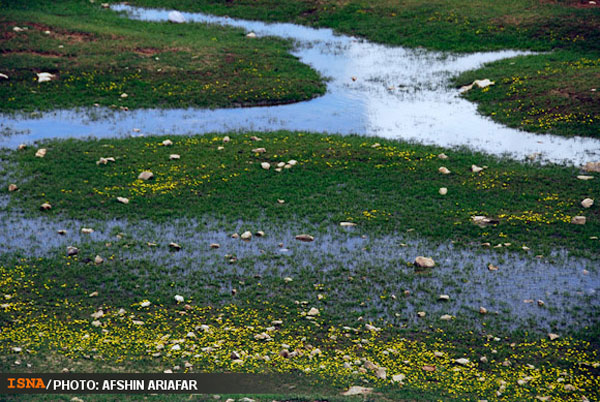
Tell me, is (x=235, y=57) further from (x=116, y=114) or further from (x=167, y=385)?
(x=167, y=385)

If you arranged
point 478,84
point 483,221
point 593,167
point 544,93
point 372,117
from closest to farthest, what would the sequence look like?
point 483,221 < point 593,167 < point 372,117 < point 544,93 < point 478,84

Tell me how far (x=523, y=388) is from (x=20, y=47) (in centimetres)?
3067

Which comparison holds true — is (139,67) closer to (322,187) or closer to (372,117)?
(372,117)

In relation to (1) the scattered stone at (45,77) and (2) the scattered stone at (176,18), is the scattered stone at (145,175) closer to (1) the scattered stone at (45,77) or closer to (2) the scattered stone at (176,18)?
(1) the scattered stone at (45,77)

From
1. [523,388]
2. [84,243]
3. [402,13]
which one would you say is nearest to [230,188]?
[84,243]

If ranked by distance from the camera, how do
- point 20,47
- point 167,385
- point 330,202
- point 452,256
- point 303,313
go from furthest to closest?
point 20,47 < point 330,202 < point 452,256 < point 303,313 < point 167,385

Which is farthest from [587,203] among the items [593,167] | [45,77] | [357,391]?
[45,77]

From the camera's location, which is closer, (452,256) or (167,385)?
(167,385)

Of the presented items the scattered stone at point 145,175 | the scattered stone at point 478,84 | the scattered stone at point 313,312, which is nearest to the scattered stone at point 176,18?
the scattered stone at point 478,84

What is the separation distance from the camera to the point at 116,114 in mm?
30328

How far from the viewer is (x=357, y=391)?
12.9 metres

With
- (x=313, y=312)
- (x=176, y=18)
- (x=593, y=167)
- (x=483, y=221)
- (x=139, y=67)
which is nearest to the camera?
(x=313, y=312)

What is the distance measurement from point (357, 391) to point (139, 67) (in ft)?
82.8

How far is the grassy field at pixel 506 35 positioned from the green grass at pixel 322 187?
577cm
